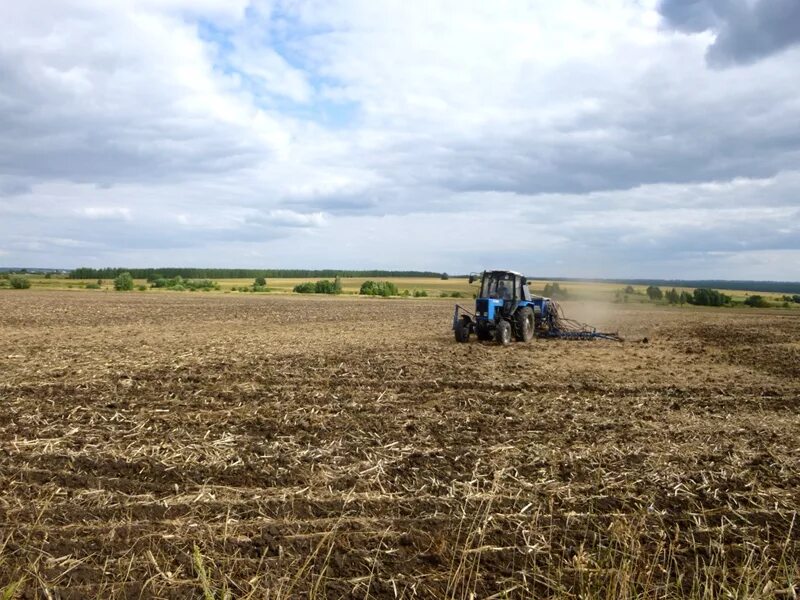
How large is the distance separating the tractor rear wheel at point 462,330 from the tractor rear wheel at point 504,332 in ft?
3.24

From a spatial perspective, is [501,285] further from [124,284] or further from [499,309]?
[124,284]

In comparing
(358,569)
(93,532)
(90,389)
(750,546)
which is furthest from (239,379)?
(750,546)

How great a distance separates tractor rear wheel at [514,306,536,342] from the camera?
21.2 m

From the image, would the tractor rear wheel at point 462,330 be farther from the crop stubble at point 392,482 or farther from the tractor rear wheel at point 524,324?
the crop stubble at point 392,482

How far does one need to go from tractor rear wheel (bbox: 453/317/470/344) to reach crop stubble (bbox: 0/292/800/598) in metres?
5.95

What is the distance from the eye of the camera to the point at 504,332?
2030 centimetres

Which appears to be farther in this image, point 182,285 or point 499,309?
point 182,285

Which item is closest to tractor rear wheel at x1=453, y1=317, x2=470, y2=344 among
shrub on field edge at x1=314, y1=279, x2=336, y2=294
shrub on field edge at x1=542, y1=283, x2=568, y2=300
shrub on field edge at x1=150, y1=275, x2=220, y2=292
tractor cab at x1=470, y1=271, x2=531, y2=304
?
tractor cab at x1=470, y1=271, x2=531, y2=304

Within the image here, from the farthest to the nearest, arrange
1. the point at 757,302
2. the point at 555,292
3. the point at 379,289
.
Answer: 1. the point at 379,289
2. the point at 757,302
3. the point at 555,292

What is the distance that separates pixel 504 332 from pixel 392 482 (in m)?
13.9

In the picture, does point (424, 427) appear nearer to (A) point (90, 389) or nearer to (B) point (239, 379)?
(B) point (239, 379)

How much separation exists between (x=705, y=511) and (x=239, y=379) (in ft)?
30.9

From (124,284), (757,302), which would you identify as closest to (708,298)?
(757,302)

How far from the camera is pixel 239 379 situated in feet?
43.6
